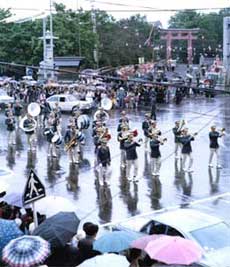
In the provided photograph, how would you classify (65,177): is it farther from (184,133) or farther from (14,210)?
(14,210)

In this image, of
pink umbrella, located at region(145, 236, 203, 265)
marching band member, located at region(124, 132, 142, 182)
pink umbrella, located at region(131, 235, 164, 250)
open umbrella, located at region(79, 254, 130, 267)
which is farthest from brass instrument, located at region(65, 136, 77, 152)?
open umbrella, located at region(79, 254, 130, 267)

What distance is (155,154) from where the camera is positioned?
746 inches

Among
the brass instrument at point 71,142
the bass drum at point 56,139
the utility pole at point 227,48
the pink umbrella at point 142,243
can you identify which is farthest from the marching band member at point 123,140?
the utility pole at point 227,48

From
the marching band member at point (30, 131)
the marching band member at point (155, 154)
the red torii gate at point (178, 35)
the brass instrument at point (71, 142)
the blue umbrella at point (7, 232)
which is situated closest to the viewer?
the blue umbrella at point (7, 232)

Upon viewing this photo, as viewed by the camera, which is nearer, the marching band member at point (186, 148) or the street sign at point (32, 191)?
the street sign at point (32, 191)

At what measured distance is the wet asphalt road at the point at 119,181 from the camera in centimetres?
1584

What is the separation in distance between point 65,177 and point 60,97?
60.2 ft

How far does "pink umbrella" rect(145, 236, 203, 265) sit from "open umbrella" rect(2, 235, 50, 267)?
1.40 meters

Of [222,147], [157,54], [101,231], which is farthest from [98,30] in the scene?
[101,231]

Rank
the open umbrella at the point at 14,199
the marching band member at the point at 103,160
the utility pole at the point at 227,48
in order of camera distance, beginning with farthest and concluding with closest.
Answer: the utility pole at the point at 227,48
the marching band member at the point at 103,160
the open umbrella at the point at 14,199

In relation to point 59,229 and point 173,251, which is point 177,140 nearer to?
point 59,229

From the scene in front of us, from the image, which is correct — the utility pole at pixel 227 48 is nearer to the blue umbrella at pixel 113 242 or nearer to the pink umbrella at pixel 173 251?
the blue umbrella at pixel 113 242

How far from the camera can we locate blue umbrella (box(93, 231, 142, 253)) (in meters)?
8.65

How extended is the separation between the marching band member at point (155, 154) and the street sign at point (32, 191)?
894 centimetres
